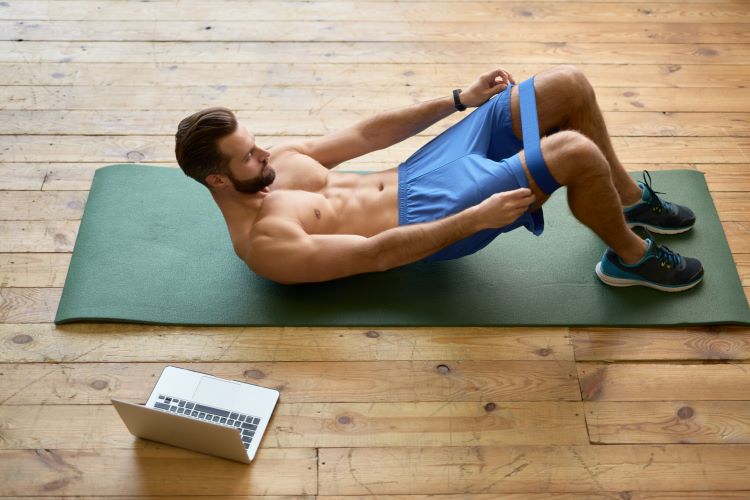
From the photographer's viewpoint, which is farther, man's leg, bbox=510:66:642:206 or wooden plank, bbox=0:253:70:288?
wooden plank, bbox=0:253:70:288

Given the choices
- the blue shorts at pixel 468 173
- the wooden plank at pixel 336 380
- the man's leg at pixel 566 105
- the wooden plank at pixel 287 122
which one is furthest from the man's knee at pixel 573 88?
the wooden plank at pixel 336 380

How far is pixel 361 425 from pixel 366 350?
0.87 ft

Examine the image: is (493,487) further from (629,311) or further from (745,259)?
(745,259)

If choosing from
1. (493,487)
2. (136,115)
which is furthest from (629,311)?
(136,115)

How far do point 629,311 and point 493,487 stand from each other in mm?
754

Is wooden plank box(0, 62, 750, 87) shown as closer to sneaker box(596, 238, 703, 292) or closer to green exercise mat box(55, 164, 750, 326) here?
green exercise mat box(55, 164, 750, 326)

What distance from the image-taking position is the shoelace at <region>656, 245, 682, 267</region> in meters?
2.83

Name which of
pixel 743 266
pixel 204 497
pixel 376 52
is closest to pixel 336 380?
pixel 204 497

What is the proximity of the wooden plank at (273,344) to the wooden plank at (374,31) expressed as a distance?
1582 mm

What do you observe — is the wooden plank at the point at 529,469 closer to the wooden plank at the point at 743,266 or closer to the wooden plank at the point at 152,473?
the wooden plank at the point at 152,473

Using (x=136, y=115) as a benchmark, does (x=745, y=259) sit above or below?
below

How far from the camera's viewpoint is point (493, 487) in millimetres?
2420

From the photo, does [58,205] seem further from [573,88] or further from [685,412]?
[685,412]

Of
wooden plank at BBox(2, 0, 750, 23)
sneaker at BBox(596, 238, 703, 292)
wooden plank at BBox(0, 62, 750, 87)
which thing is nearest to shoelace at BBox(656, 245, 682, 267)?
sneaker at BBox(596, 238, 703, 292)
